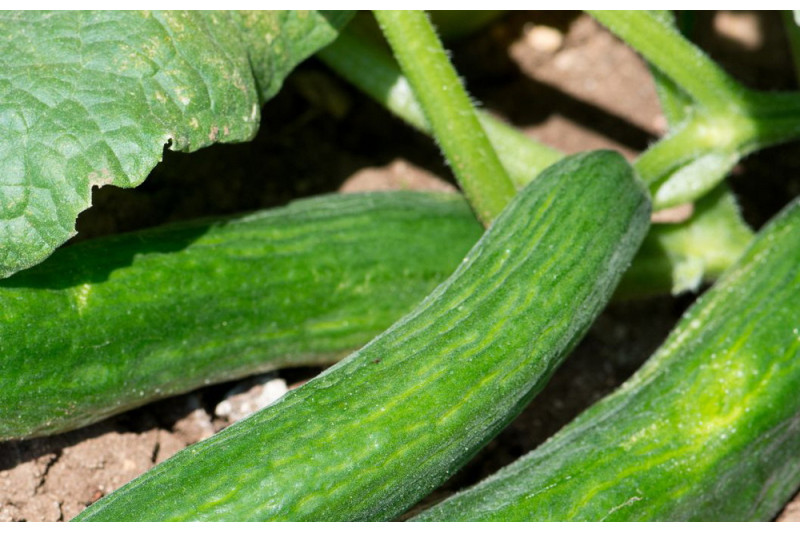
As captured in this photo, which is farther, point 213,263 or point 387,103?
point 387,103

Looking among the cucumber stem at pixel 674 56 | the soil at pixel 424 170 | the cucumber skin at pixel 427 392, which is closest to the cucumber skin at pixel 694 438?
the cucumber skin at pixel 427 392

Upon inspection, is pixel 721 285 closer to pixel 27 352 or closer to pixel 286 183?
pixel 286 183

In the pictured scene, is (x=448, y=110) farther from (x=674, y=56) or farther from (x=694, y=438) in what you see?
(x=694, y=438)

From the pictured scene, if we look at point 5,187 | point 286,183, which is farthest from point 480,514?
point 286,183

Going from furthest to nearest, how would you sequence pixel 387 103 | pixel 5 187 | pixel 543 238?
pixel 387 103 < pixel 543 238 < pixel 5 187

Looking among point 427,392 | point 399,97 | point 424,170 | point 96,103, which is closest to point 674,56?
point 399,97

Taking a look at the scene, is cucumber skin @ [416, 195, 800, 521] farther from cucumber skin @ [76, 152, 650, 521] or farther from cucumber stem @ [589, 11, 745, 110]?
cucumber stem @ [589, 11, 745, 110]

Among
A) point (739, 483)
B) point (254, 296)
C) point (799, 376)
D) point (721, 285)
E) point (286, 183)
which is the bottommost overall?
point (739, 483)
